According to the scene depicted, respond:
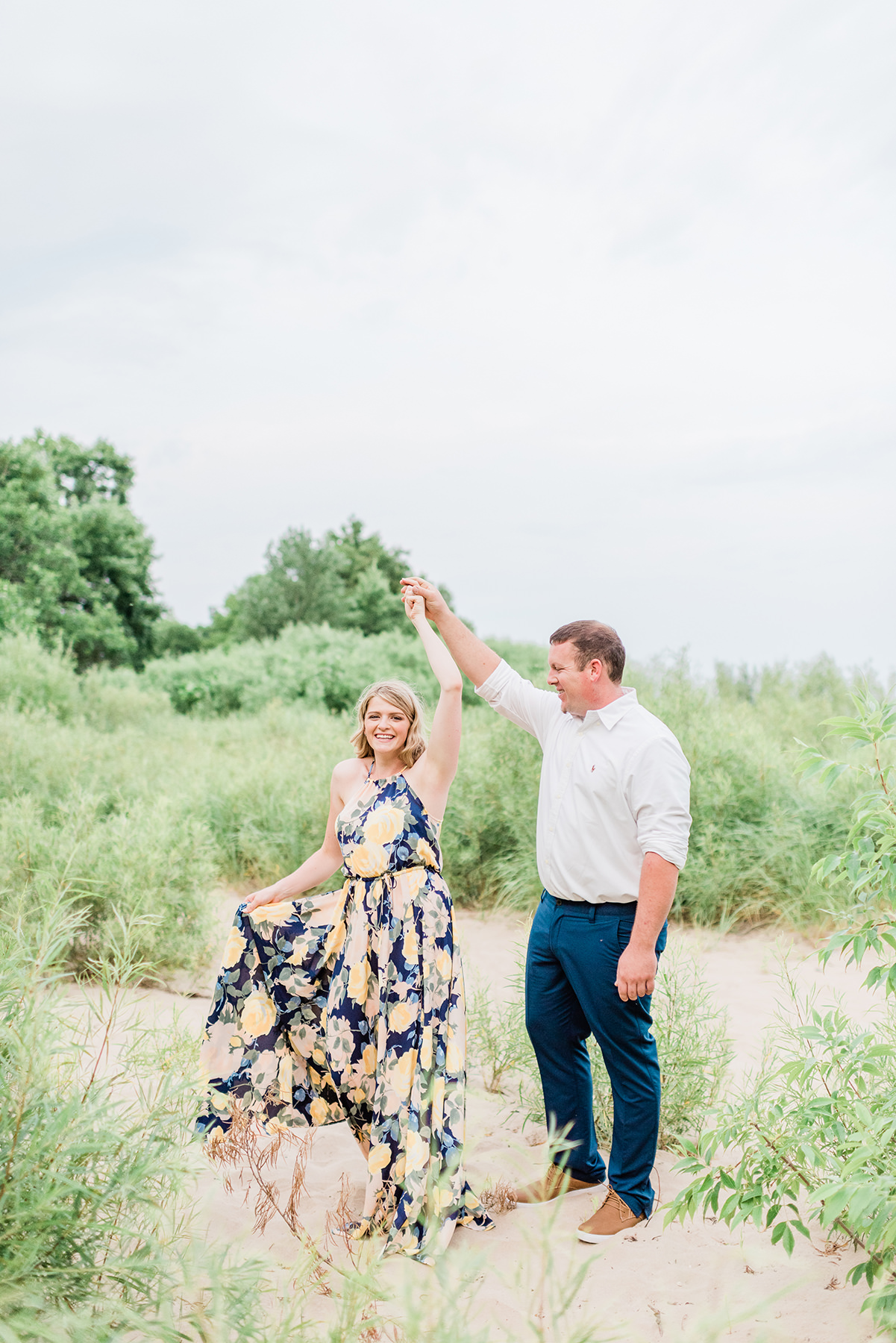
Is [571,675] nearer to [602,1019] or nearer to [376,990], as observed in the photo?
[602,1019]

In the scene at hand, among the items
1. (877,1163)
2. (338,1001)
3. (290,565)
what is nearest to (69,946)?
(338,1001)

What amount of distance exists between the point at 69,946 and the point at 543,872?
11.2ft

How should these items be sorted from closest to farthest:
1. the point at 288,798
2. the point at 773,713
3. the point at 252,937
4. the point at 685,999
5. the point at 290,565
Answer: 1. the point at 252,937
2. the point at 685,999
3. the point at 288,798
4. the point at 773,713
5. the point at 290,565

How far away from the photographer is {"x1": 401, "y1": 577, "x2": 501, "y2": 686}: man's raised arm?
3.75 meters

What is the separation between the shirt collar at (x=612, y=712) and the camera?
3.50 metres

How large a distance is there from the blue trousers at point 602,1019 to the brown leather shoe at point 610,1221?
0.03 metres

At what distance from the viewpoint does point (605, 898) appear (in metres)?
3.40

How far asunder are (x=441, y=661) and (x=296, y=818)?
5366 mm

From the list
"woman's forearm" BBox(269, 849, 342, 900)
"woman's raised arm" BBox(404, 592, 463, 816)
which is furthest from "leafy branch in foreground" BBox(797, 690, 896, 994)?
"woman's forearm" BBox(269, 849, 342, 900)

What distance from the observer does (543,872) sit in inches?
140

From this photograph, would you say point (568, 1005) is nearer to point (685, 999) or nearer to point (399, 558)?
point (685, 999)

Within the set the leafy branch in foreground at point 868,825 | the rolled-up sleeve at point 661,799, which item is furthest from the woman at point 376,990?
the leafy branch in foreground at point 868,825

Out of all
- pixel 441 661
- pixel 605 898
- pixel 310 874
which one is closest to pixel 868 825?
pixel 605 898

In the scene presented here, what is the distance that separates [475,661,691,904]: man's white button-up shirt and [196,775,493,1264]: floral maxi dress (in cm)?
45
